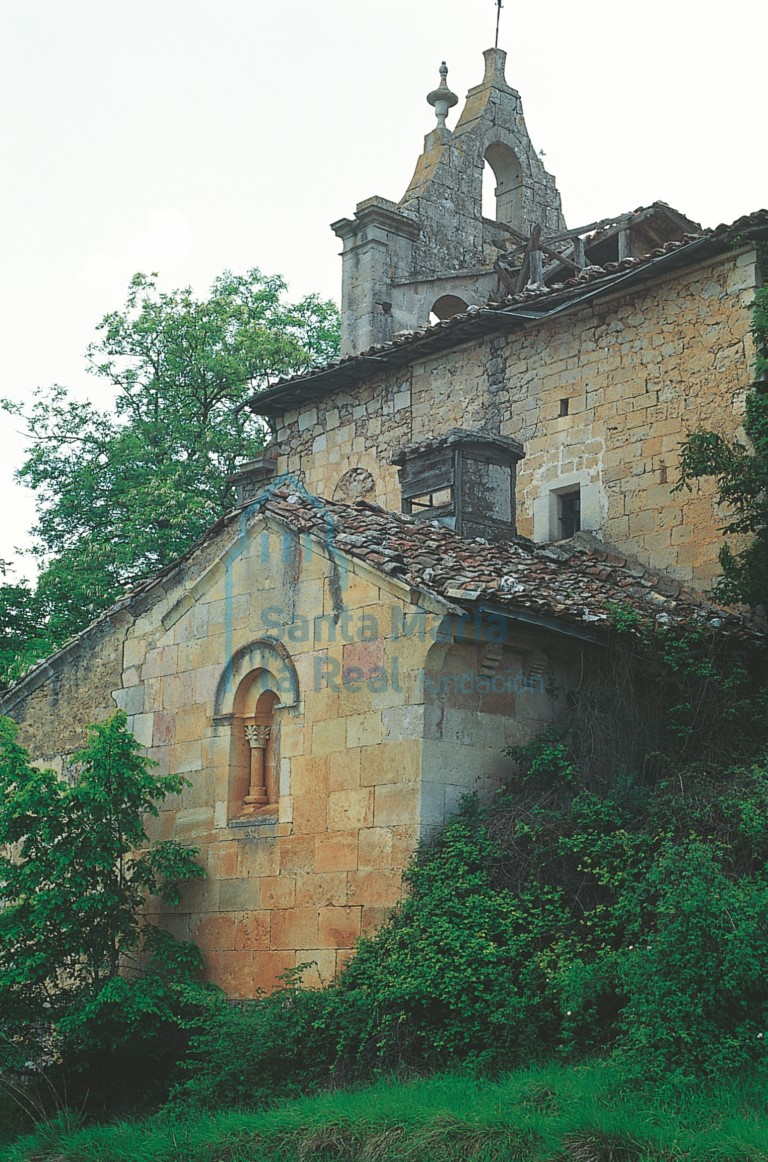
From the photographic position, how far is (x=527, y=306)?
664 inches

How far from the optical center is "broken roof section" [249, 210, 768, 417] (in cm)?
1483

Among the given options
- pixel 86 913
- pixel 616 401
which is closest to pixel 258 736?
pixel 86 913

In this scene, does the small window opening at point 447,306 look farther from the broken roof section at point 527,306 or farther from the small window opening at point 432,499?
the small window opening at point 432,499

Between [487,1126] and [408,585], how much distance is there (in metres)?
4.54

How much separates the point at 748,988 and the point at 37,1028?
6.54 metres

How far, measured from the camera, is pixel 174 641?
538 inches

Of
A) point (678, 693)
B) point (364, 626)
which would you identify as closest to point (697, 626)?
point (678, 693)

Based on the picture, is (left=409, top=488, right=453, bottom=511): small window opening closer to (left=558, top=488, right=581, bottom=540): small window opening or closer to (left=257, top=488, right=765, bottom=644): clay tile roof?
(left=257, top=488, right=765, bottom=644): clay tile roof

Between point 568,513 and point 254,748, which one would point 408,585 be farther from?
point 568,513

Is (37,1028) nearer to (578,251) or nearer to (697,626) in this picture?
(697,626)

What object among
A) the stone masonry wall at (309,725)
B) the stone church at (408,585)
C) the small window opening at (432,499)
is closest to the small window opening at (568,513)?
the stone church at (408,585)

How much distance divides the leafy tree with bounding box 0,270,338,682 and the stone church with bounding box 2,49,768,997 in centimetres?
327

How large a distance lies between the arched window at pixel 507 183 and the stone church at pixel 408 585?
371 cm

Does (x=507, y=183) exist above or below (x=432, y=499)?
above
